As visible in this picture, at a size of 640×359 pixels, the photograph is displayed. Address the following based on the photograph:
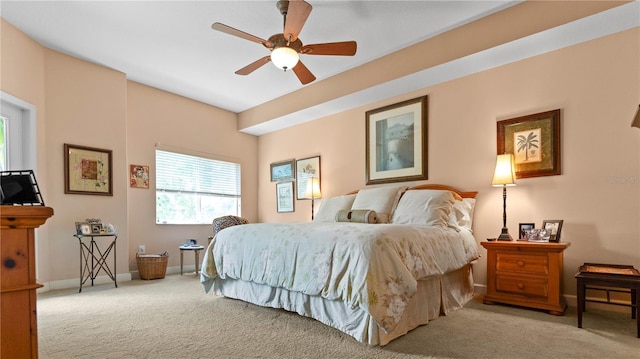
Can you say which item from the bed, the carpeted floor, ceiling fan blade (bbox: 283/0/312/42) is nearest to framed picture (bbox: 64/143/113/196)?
the carpeted floor

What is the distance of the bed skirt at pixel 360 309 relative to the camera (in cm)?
222

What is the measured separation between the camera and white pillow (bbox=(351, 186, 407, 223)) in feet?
12.5

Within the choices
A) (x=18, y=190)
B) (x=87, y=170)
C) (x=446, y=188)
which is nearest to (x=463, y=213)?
(x=446, y=188)

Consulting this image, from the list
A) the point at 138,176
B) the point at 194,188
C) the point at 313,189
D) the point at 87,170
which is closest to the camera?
the point at 87,170

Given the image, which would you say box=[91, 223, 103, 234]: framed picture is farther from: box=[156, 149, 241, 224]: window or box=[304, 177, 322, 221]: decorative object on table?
box=[304, 177, 322, 221]: decorative object on table

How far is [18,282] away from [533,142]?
3906 millimetres

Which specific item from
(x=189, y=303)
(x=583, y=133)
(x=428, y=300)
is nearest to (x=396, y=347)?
(x=428, y=300)

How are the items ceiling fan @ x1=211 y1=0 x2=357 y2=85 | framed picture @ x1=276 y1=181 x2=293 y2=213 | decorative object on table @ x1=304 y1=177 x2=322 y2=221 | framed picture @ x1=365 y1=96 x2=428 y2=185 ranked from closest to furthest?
ceiling fan @ x1=211 y1=0 x2=357 y2=85
framed picture @ x1=365 y1=96 x2=428 y2=185
decorative object on table @ x1=304 y1=177 x2=322 y2=221
framed picture @ x1=276 y1=181 x2=293 y2=213

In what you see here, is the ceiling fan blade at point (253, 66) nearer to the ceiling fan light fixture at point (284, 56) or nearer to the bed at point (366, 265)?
the ceiling fan light fixture at point (284, 56)

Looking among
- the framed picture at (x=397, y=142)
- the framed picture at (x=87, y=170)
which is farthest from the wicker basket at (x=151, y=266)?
the framed picture at (x=397, y=142)

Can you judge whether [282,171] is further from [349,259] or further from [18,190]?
[18,190]

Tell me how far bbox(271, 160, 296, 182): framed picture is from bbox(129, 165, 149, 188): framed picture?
6.97ft

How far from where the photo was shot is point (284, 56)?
2922 mm

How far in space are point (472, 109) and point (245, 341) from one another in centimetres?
332
